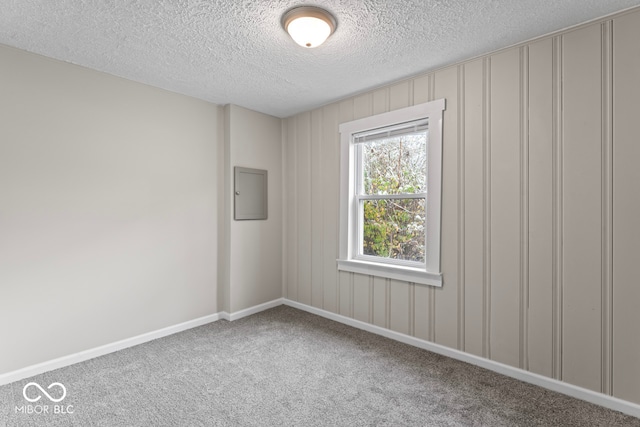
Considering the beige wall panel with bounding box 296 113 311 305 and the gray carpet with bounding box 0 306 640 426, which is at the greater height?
the beige wall panel with bounding box 296 113 311 305

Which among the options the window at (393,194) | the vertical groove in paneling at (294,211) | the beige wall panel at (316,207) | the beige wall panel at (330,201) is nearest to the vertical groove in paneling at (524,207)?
the window at (393,194)

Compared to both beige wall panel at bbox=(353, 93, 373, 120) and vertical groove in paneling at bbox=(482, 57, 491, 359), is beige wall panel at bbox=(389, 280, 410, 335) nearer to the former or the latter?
vertical groove in paneling at bbox=(482, 57, 491, 359)

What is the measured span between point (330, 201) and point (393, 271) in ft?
3.45

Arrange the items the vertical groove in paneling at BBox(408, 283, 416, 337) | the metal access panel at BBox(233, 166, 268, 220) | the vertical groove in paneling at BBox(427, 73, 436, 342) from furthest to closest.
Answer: the metal access panel at BBox(233, 166, 268, 220)
the vertical groove in paneling at BBox(408, 283, 416, 337)
the vertical groove in paneling at BBox(427, 73, 436, 342)

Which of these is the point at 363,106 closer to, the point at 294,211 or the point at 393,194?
the point at 393,194

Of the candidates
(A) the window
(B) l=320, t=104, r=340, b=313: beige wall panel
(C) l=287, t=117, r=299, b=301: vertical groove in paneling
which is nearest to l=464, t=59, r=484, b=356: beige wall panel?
(A) the window

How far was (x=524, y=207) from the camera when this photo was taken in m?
2.31

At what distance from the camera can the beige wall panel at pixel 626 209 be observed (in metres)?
1.91

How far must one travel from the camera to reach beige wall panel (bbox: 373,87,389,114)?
3082 mm

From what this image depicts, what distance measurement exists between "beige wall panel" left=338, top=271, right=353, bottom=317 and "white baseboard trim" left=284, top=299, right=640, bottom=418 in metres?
0.08

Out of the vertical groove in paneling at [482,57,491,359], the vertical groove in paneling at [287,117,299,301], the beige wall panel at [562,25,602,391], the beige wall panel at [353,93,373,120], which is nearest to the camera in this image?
the beige wall panel at [562,25,602,391]

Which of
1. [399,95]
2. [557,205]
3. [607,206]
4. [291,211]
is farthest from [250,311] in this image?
[607,206]

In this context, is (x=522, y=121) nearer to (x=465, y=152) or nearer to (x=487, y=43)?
(x=465, y=152)

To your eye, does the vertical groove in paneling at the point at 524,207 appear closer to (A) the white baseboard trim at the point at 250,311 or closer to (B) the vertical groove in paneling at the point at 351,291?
(B) the vertical groove in paneling at the point at 351,291
